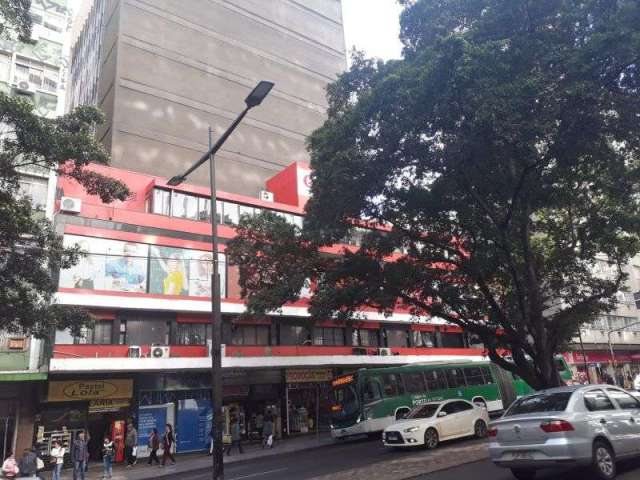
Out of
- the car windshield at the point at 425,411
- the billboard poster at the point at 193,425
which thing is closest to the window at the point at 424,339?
the billboard poster at the point at 193,425

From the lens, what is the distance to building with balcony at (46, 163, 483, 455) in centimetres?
2328

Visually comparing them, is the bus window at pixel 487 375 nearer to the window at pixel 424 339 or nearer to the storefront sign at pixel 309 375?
Result: the storefront sign at pixel 309 375

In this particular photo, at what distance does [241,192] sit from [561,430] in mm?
37331

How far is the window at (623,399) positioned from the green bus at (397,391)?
13155 millimetres

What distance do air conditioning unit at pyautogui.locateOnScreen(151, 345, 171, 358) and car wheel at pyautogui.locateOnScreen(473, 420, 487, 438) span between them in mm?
13828

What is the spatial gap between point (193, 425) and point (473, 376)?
13584 millimetres

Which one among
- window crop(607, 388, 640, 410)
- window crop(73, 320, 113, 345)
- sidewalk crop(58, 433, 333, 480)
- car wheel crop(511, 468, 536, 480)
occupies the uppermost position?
window crop(73, 320, 113, 345)

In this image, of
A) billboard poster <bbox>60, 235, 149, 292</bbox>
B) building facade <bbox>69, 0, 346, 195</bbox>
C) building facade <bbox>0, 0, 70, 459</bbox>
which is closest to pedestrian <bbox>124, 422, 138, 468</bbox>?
building facade <bbox>0, 0, 70, 459</bbox>

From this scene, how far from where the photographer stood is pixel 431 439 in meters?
16.3

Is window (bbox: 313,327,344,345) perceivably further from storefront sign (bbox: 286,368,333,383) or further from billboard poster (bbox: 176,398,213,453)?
billboard poster (bbox: 176,398,213,453)

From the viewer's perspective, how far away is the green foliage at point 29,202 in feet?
34.6

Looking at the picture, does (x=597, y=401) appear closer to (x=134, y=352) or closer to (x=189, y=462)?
(x=189, y=462)

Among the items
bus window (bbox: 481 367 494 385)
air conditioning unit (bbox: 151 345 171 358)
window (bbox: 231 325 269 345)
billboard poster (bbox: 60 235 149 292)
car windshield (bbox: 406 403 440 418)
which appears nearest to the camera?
car windshield (bbox: 406 403 440 418)

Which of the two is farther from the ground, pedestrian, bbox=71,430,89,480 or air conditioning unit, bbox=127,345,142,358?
air conditioning unit, bbox=127,345,142,358
